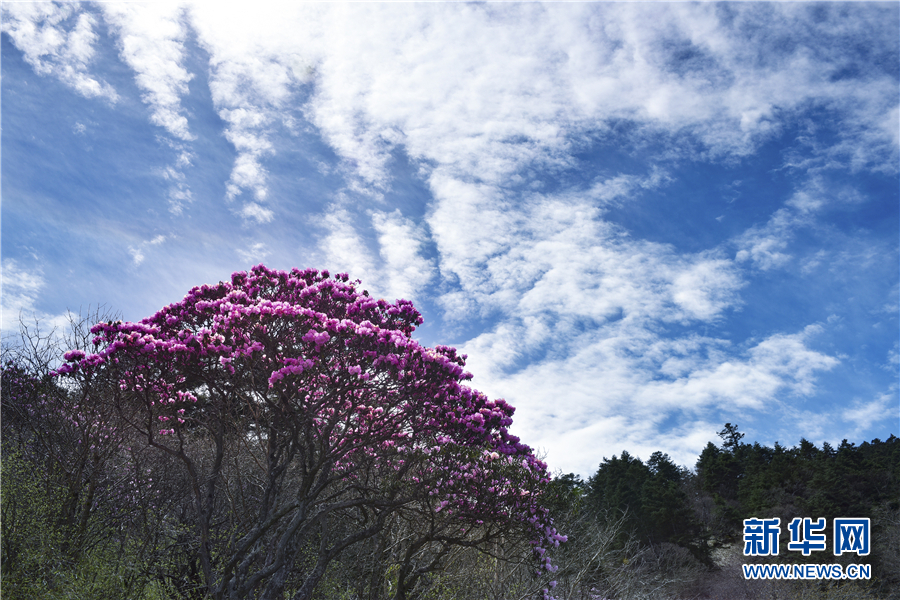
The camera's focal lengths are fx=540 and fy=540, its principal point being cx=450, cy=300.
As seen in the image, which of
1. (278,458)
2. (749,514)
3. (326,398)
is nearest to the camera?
(326,398)

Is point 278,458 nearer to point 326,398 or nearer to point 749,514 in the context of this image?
point 326,398

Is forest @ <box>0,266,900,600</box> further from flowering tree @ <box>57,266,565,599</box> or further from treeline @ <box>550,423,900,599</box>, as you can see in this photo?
treeline @ <box>550,423,900,599</box>

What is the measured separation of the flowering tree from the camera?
25.7ft

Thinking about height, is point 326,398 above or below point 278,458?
above

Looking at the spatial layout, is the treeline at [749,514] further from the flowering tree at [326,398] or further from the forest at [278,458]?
the flowering tree at [326,398]

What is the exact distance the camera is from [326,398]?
793cm

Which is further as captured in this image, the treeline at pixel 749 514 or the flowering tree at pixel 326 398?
the treeline at pixel 749 514

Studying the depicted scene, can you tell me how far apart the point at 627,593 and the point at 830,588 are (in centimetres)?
1284

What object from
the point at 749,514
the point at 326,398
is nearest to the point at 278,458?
the point at 326,398

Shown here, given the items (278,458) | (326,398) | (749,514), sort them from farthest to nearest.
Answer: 1. (749,514)
2. (278,458)
3. (326,398)

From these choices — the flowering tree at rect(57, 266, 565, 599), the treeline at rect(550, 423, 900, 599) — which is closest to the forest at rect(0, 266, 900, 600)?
the flowering tree at rect(57, 266, 565, 599)

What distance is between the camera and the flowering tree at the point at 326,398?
7.84m

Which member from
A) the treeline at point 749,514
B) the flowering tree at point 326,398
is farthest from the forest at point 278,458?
the treeline at point 749,514

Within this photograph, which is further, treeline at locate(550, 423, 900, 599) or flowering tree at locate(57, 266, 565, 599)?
treeline at locate(550, 423, 900, 599)
